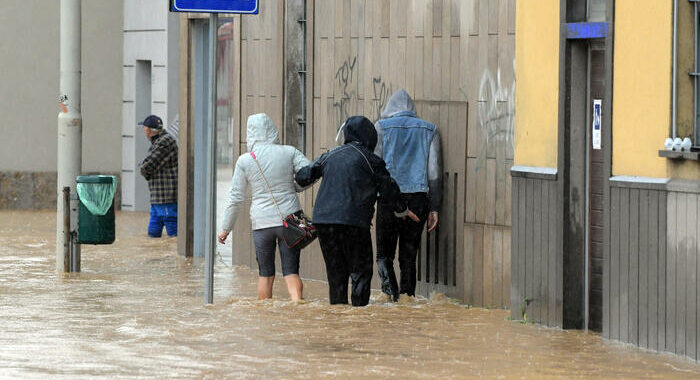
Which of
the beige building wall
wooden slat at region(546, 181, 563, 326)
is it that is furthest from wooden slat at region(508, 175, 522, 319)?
the beige building wall

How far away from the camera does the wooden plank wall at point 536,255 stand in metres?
11.2

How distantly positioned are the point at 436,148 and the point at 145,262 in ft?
16.9

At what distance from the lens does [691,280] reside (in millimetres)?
9578

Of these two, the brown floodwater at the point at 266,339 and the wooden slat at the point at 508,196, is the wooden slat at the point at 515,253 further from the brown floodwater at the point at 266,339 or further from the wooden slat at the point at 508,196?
the wooden slat at the point at 508,196

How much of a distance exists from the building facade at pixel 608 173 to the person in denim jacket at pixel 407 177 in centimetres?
135

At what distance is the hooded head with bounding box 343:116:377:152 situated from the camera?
12.1 meters

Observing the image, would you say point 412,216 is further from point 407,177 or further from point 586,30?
point 586,30

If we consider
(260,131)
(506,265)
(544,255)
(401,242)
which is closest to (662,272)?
(544,255)

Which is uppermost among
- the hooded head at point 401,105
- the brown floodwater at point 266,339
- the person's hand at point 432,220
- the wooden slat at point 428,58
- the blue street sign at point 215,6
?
the blue street sign at point 215,6

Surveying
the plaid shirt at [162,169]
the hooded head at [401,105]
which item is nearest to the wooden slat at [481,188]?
the hooded head at [401,105]

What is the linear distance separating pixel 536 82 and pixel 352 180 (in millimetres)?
1594

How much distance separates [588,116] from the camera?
36.0ft

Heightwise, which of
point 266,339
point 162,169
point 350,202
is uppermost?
point 162,169

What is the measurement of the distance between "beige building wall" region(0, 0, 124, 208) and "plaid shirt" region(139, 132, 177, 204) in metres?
5.34
